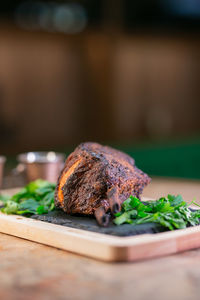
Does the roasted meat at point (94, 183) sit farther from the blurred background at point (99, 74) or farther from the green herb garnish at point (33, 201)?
the blurred background at point (99, 74)

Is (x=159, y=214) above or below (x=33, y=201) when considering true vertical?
above

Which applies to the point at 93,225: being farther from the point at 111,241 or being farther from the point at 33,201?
the point at 33,201

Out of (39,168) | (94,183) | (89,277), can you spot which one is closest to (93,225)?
(94,183)

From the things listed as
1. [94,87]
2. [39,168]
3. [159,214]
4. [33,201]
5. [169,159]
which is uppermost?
[159,214]

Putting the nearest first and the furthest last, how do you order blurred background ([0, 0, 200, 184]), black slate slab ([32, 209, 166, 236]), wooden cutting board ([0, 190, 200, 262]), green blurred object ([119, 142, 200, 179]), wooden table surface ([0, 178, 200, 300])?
wooden table surface ([0, 178, 200, 300]) < wooden cutting board ([0, 190, 200, 262]) < black slate slab ([32, 209, 166, 236]) < green blurred object ([119, 142, 200, 179]) < blurred background ([0, 0, 200, 184])

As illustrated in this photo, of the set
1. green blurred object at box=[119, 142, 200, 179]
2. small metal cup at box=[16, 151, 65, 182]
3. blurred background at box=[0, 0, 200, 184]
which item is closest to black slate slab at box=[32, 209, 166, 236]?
small metal cup at box=[16, 151, 65, 182]

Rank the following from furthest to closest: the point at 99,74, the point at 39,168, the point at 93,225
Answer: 1. the point at 99,74
2. the point at 39,168
3. the point at 93,225

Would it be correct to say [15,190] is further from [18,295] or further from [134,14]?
[134,14]

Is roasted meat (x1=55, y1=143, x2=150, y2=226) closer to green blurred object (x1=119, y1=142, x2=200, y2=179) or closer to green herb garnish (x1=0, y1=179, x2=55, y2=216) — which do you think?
green herb garnish (x1=0, y1=179, x2=55, y2=216)
